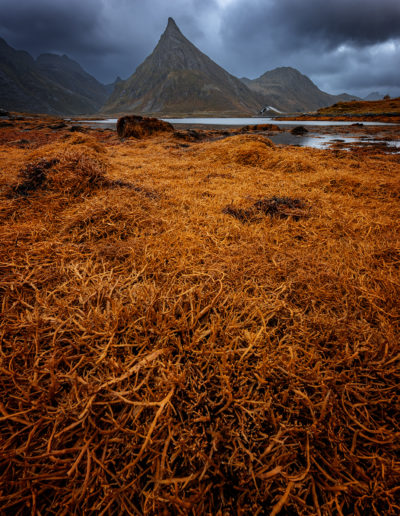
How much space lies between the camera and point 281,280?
1461mm

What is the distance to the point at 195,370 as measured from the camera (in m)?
0.94

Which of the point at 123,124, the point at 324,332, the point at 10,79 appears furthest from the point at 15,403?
the point at 10,79

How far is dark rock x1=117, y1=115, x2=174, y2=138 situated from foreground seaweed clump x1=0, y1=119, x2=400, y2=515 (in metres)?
10.7

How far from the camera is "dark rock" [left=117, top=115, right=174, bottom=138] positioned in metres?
10.8

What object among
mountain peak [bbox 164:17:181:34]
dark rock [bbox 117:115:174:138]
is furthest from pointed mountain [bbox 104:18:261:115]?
dark rock [bbox 117:115:174:138]

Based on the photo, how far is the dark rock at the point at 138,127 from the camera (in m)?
10.8

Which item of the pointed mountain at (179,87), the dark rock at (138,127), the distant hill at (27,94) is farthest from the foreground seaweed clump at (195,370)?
the distant hill at (27,94)

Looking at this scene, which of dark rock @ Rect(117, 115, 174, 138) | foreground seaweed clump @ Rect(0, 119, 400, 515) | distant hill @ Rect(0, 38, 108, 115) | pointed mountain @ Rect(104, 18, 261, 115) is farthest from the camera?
pointed mountain @ Rect(104, 18, 261, 115)

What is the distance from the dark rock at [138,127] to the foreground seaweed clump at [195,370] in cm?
1066

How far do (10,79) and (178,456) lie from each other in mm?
181578

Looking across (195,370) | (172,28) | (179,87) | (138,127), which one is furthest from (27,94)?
(195,370)

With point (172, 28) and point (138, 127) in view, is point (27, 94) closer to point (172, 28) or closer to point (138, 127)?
point (172, 28)

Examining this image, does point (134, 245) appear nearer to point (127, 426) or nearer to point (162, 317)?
point (162, 317)

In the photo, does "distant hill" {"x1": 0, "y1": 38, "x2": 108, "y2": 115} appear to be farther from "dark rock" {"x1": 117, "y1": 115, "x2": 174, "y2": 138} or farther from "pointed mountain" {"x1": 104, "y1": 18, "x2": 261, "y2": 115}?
"dark rock" {"x1": 117, "y1": 115, "x2": 174, "y2": 138}
